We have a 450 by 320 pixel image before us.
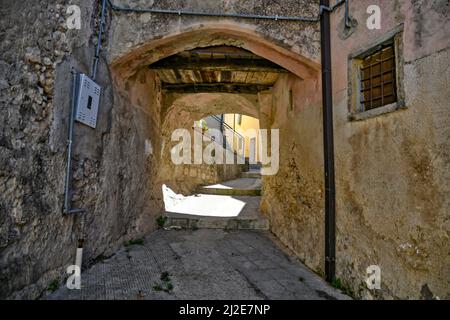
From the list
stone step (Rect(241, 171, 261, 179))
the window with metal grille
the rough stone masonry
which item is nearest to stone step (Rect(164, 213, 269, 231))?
the rough stone masonry

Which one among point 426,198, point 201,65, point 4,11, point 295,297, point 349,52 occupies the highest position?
point 201,65

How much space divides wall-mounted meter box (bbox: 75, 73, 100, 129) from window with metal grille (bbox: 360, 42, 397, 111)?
9.71 ft

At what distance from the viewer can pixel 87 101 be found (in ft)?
9.03

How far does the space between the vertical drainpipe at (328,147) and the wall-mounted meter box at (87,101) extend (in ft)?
9.01

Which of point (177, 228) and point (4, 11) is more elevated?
point (4, 11)

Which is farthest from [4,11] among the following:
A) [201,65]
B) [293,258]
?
[293,258]

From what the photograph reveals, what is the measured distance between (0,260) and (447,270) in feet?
10.6

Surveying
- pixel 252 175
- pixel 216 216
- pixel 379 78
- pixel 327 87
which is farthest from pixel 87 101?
pixel 252 175

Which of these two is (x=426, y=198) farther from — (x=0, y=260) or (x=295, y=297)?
(x=0, y=260)

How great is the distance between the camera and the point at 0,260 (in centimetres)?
184

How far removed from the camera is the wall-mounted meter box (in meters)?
2.62

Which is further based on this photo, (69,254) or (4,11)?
(69,254)

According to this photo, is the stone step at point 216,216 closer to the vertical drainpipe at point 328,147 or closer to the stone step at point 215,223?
the stone step at point 215,223

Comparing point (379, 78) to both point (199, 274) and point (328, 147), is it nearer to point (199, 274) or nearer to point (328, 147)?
point (328, 147)
